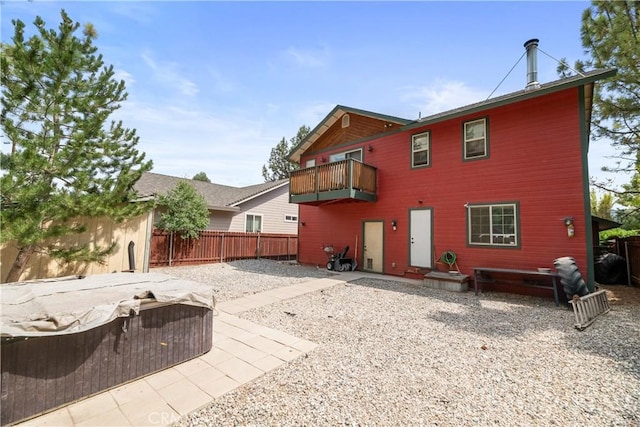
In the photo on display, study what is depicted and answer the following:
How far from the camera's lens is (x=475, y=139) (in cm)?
845

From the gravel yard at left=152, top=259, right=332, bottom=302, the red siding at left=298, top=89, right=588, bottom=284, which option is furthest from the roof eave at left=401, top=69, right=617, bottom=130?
the gravel yard at left=152, top=259, right=332, bottom=302

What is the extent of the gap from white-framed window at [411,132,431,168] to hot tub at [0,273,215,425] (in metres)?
8.35

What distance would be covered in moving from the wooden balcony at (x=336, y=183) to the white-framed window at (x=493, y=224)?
3.53 metres

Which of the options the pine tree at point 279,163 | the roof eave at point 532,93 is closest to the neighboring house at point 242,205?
the roof eave at point 532,93

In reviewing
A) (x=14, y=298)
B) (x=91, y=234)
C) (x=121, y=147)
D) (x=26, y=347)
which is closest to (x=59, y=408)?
(x=26, y=347)

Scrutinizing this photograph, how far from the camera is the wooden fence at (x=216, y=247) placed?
445 inches

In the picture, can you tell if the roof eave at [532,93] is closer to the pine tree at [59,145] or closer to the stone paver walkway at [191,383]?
the stone paver walkway at [191,383]

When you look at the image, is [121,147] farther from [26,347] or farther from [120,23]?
[26,347]

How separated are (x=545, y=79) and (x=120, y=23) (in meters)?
12.3

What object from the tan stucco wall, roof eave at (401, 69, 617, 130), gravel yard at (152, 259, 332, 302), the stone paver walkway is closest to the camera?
the stone paver walkway

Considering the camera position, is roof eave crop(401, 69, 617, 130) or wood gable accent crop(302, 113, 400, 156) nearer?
roof eave crop(401, 69, 617, 130)

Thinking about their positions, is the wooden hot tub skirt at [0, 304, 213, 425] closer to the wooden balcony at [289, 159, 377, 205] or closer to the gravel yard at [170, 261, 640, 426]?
the gravel yard at [170, 261, 640, 426]

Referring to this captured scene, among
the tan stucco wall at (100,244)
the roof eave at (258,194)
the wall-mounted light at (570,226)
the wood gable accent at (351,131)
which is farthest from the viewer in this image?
the roof eave at (258,194)

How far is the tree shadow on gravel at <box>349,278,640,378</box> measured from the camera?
3852 mm
